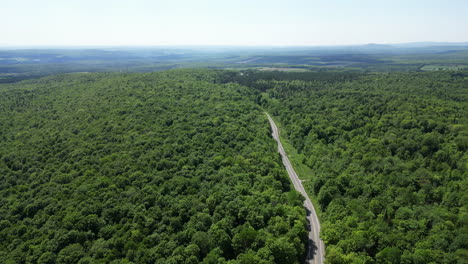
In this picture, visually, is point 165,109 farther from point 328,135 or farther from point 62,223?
point 328,135

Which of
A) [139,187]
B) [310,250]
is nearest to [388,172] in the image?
[310,250]

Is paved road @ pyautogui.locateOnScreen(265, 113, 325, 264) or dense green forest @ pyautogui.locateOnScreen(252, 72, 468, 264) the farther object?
paved road @ pyautogui.locateOnScreen(265, 113, 325, 264)

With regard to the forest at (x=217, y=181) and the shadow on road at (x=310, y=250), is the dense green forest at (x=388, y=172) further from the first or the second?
the shadow on road at (x=310, y=250)

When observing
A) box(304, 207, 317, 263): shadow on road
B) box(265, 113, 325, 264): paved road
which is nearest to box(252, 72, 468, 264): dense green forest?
box(265, 113, 325, 264): paved road

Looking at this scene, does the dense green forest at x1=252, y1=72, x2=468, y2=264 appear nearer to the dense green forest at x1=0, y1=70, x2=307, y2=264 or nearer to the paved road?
the paved road

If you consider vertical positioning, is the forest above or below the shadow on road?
above

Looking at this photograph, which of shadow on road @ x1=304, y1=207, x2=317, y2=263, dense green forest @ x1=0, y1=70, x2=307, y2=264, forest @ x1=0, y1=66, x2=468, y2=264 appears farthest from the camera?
shadow on road @ x1=304, y1=207, x2=317, y2=263

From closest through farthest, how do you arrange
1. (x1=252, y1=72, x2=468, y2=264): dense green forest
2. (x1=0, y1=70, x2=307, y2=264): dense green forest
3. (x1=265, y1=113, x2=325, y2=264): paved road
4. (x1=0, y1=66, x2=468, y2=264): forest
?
1. (x1=0, y1=70, x2=307, y2=264): dense green forest
2. (x1=0, y1=66, x2=468, y2=264): forest
3. (x1=252, y1=72, x2=468, y2=264): dense green forest
4. (x1=265, y1=113, x2=325, y2=264): paved road
